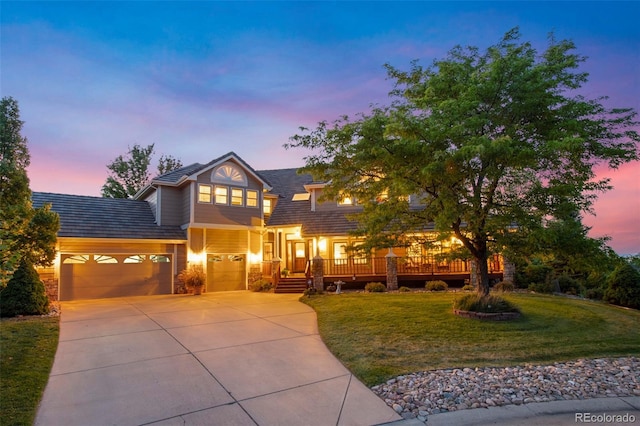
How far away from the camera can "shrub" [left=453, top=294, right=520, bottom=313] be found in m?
8.64

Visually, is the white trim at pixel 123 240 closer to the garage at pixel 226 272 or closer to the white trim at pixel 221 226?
the white trim at pixel 221 226

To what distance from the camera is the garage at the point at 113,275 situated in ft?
46.8

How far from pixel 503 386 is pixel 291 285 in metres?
12.4

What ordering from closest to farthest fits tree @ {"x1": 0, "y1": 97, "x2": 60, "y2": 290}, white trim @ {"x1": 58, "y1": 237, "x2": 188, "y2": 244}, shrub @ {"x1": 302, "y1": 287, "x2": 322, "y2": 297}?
tree @ {"x1": 0, "y1": 97, "x2": 60, "y2": 290}, white trim @ {"x1": 58, "y1": 237, "x2": 188, "y2": 244}, shrub @ {"x1": 302, "y1": 287, "x2": 322, "y2": 297}

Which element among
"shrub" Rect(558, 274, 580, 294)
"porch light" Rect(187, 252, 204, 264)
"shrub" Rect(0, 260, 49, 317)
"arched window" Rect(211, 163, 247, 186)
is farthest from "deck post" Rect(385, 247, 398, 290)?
"shrub" Rect(0, 260, 49, 317)

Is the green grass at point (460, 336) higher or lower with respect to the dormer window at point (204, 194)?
lower

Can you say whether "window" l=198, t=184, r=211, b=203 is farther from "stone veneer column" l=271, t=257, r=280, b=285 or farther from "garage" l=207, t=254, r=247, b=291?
"stone veneer column" l=271, t=257, r=280, b=285

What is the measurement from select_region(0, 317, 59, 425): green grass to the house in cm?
587

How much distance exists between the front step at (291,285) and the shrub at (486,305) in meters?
8.58

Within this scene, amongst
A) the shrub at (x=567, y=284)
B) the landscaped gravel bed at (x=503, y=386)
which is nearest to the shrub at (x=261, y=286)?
the landscaped gravel bed at (x=503, y=386)

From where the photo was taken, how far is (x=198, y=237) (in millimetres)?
17203

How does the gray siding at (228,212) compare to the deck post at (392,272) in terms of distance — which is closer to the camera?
the deck post at (392,272)

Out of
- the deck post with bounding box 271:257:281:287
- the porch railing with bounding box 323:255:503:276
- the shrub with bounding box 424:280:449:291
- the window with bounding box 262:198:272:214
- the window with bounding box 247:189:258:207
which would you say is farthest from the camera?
the window with bounding box 262:198:272:214

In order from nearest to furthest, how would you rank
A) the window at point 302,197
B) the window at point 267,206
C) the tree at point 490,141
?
1. the tree at point 490,141
2. the window at point 302,197
3. the window at point 267,206
